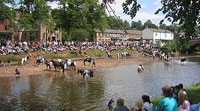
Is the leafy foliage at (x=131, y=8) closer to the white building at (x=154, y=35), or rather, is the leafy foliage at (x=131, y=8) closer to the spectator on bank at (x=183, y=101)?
the spectator on bank at (x=183, y=101)

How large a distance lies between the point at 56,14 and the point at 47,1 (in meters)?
3.63

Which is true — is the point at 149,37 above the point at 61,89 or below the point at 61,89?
above

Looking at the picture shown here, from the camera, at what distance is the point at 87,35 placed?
319 feet

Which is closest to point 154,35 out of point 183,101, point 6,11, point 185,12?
point 6,11

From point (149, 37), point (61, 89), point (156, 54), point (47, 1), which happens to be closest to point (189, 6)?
point (61, 89)

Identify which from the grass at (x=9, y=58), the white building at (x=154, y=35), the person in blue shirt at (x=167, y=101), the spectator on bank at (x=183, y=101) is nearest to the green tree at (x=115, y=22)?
the person in blue shirt at (x=167, y=101)

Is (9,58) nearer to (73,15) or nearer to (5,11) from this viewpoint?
(5,11)

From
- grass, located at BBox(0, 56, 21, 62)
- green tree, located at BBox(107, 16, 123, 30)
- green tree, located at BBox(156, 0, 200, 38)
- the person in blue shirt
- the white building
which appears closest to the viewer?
green tree, located at BBox(107, 16, 123, 30)

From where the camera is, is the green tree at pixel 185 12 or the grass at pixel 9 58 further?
the grass at pixel 9 58

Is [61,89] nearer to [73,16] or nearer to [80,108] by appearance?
[80,108]

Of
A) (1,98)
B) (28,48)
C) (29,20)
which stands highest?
(29,20)

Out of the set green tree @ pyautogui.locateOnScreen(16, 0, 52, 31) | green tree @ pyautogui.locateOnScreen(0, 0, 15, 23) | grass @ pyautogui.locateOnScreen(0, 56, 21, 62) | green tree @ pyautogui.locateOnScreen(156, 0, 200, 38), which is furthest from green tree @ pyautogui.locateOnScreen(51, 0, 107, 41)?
green tree @ pyautogui.locateOnScreen(156, 0, 200, 38)

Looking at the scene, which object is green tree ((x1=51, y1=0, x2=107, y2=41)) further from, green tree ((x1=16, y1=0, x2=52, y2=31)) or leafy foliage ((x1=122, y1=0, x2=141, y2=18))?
leafy foliage ((x1=122, y1=0, x2=141, y2=18))

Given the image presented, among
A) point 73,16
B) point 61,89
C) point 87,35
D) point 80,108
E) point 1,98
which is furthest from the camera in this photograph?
point 87,35
